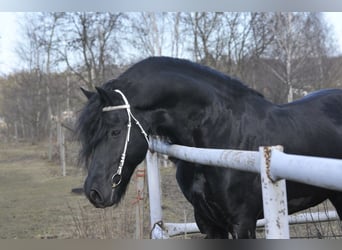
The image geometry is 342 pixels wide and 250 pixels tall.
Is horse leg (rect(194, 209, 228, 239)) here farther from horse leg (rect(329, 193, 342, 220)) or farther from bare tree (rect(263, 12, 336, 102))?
bare tree (rect(263, 12, 336, 102))

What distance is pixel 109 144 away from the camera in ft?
5.75

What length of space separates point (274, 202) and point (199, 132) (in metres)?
1.05

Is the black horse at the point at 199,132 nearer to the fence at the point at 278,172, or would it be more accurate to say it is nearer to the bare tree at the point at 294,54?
the fence at the point at 278,172

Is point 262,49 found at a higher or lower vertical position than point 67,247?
higher

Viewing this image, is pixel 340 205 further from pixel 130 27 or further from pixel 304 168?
pixel 130 27

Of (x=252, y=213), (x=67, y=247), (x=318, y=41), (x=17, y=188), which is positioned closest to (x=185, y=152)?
(x=252, y=213)

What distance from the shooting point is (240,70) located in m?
9.66

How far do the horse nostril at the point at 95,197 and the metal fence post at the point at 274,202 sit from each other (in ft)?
3.20

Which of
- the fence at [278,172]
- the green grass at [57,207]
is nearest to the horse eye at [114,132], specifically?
the fence at [278,172]

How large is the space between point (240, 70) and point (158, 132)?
8.03 m

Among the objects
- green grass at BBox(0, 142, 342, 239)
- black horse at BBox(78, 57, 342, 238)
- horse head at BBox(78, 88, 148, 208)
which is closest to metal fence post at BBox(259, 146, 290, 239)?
black horse at BBox(78, 57, 342, 238)

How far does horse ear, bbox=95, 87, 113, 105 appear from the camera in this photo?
5.88 feet

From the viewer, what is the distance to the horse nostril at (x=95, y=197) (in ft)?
5.50

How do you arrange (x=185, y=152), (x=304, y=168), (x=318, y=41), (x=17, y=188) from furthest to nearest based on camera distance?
(x=318, y=41), (x=17, y=188), (x=185, y=152), (x=304, y=168)
